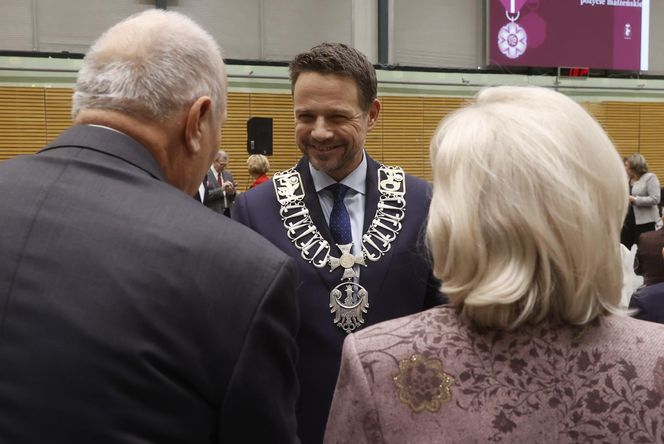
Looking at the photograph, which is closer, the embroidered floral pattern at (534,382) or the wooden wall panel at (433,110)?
the embroidered floral pattern at (534,382)

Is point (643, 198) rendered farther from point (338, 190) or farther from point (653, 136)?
point (338, 190)

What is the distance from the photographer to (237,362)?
1239 millimetres

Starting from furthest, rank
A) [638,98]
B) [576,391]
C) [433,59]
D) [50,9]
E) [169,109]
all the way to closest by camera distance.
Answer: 1. [638,98]
2. [433,59]
3. [50,9]
4. [169,109]
5. [576,391]

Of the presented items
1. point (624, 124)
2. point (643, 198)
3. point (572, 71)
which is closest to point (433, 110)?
point (572, 71)

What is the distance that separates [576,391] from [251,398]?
490 millimetres

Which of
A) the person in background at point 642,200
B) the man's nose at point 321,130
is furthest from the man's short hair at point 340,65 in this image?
the person in background at point 642,200

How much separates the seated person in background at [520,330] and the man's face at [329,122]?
1045 millimetres

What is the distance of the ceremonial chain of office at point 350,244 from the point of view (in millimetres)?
2119

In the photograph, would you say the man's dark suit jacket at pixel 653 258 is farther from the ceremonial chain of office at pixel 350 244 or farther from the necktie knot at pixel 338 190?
the necktie knot at pixel 338 190

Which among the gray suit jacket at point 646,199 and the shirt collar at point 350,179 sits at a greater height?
the shirt collar at point 350,179

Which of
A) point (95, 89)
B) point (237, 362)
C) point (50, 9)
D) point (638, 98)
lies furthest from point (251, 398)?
point (638, 98)

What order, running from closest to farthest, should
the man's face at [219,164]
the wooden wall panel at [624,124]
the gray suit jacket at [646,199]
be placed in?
the man's face at [219,164], the gray suit jacket at [646,199], the wooden wall panel at [624,124]

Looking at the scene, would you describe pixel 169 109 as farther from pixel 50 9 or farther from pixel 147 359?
pixel 50 9

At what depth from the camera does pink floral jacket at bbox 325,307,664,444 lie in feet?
3.79
